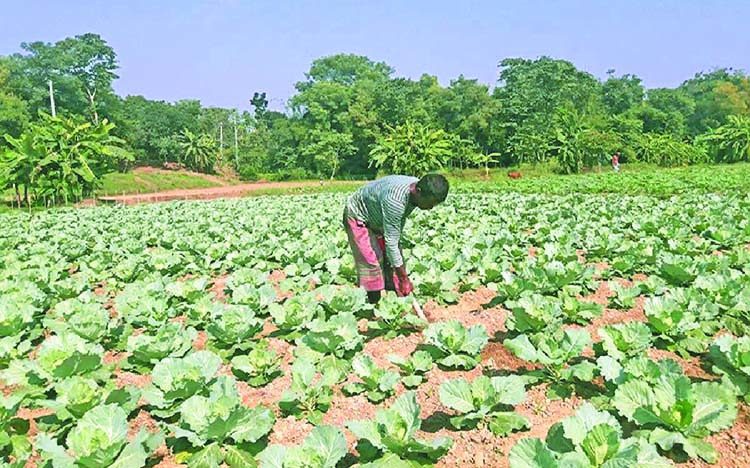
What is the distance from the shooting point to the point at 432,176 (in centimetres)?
407

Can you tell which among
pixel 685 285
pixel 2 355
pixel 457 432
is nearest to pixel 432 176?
pixel 457 432

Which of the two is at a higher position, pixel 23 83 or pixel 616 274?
pixel 23 83

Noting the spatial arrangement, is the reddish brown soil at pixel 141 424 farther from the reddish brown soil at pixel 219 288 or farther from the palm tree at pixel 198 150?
the palm tree at pixel 198 150

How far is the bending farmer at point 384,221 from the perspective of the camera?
422 centimetres

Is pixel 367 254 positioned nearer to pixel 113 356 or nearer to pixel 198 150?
pixel 113 356

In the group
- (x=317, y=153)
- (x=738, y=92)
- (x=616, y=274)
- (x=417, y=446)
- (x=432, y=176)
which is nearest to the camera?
(x=417, y=446)

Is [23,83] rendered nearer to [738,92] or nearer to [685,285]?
[685,285]

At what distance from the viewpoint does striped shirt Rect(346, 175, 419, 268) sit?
14.3 ft

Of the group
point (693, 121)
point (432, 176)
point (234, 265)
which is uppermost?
point (693, 121)

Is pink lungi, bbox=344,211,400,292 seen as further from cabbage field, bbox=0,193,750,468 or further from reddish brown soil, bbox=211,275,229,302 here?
reddish brown soil, bbox=211,275,229,302

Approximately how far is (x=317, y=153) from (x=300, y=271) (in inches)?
1464

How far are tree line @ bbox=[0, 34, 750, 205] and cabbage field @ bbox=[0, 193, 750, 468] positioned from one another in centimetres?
2091

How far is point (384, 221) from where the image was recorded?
4.44 metres

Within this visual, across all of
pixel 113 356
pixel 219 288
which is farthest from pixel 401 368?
pixel 219 288
